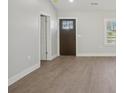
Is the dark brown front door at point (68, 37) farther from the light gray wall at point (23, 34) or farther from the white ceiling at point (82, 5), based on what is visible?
the light gray wall at point (23, 34)

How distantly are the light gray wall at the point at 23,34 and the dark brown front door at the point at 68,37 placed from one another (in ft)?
11.6

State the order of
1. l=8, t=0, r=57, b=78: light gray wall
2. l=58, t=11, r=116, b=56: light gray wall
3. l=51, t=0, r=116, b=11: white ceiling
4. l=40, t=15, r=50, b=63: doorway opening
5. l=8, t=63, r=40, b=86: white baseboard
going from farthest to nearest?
1. l=58, t=11, r=116, b=56: light gray wall
2. l=51, t=0, r=116, b=11: white ceiling
3. l=40, t=15, r=50, b=63: doorway opening
4. l=8, t=0, r=57, b=78: light gray wall
5. l=8, t=63, r=40, b=86: white baseboard

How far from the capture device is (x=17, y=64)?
209 inches

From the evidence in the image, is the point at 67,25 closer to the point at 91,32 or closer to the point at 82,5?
the point at 91,32

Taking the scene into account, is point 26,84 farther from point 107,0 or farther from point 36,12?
point 107,0

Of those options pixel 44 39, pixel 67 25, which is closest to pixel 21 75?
pixel 44 39

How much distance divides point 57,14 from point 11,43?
21.4ft

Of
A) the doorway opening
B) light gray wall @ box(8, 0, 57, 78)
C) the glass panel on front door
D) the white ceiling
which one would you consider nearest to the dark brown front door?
the glass panel on front door

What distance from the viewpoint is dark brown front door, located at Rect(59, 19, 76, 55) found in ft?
36.6

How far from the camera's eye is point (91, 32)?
36.2 feet

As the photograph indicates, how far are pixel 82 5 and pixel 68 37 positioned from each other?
2062mm

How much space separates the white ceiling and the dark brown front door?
2.70ft

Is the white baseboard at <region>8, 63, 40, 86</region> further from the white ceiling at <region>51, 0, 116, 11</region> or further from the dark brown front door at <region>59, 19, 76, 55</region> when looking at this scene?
the dark brown front door at <region>59, 19, 76, 55</region>
